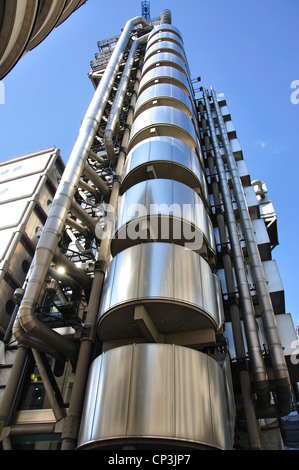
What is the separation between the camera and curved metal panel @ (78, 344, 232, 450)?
9.48 metres

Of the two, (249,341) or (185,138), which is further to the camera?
(185,138)

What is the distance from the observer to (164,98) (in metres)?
24.6

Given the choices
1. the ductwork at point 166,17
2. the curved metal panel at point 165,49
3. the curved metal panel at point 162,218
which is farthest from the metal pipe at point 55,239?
the ductwork at point 166,17

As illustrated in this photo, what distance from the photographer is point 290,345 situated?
53.9 ft

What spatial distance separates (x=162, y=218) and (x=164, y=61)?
20583 millimetres

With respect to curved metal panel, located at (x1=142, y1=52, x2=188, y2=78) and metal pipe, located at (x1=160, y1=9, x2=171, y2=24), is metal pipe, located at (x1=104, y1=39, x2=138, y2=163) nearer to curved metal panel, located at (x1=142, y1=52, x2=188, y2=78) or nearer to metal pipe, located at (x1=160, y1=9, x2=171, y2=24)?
curved metal panel, located at (x1=142, y1=52, x2=188, y2=78)

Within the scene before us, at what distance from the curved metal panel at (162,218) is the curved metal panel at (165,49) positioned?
2115cm

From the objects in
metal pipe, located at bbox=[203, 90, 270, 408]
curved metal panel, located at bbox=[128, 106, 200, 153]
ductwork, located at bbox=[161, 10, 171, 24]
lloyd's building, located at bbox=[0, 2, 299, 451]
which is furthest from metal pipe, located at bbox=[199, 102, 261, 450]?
ductwork, located at bbox=[161, 10, 171, 24]

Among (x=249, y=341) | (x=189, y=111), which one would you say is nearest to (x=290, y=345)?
(x=249, y=341)

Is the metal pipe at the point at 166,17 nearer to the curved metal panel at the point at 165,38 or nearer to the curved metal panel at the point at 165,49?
the curved metal panel at the point at 165,38

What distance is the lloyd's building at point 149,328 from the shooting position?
1020cm

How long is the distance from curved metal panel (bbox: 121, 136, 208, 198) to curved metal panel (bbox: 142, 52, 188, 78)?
13684mm
